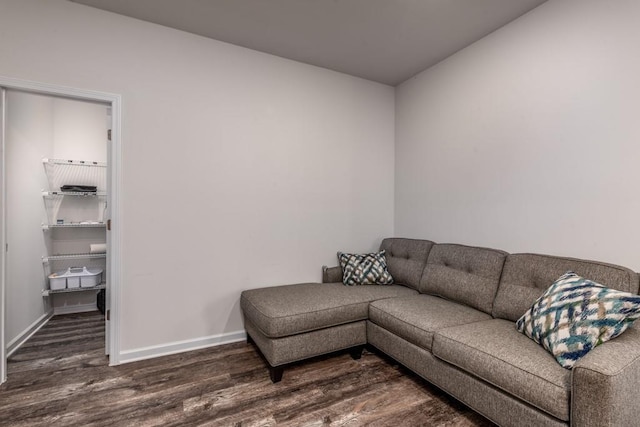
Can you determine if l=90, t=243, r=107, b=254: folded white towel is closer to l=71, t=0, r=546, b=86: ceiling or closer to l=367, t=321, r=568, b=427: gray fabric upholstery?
l=71, t=0, r=546, b=86: ceiling

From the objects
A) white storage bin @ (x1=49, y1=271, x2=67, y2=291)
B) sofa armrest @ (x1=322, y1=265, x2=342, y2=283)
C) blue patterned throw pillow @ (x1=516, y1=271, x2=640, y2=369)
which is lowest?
white storage bin @ (x1=49, y1=271, x2=67, y2=291)

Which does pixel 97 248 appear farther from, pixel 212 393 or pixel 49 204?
pixel 212 393

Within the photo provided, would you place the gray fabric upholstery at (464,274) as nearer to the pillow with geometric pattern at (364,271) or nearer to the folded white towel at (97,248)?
the pillow with geometric pattern at (364,271)

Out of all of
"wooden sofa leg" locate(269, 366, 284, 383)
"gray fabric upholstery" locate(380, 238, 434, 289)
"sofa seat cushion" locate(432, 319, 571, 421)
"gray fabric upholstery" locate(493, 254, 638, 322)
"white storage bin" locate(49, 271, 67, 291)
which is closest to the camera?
"sofa seat cushion" locate(432, 319, 571, 421)

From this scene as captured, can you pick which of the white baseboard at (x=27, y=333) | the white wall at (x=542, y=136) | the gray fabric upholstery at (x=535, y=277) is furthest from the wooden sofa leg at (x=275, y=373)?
the white baseboard at (x=27, y=333)

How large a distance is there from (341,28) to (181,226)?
2.12 metres

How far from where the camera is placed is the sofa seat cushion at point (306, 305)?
84.0 inches

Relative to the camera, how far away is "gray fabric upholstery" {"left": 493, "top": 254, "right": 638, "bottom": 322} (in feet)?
5.45

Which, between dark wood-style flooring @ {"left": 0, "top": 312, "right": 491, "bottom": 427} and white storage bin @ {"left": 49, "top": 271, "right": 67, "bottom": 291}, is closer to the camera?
dark wood-style flooring @ {"left": 0, "top": 312, "right": 491, "bottom": 427}

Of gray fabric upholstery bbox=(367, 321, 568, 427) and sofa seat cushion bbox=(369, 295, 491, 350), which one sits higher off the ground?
sofa seat cushion bbox=(369, 295, 491, 350)

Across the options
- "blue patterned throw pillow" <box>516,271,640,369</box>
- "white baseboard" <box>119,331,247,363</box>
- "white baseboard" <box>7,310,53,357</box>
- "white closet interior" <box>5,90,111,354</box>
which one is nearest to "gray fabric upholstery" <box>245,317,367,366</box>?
"white baseboard" <box>119,331,247,363</box>

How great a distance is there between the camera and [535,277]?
2.01 m

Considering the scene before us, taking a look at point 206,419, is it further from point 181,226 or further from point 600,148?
point 600,148

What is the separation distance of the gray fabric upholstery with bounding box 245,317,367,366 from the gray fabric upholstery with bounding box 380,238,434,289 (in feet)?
2.40
